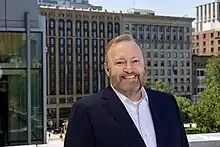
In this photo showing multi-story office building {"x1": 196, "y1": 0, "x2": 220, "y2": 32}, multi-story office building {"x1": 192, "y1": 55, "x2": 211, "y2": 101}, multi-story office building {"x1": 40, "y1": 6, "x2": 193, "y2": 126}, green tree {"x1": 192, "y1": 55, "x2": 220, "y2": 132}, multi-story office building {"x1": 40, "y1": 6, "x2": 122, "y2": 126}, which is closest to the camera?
green tree {"x1": 192, "y1": 55, "x2": 220, "y2": 132}

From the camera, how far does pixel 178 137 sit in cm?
179

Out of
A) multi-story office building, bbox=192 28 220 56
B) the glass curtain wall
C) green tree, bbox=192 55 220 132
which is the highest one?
multi-story office building, bbox=192 28 220 56

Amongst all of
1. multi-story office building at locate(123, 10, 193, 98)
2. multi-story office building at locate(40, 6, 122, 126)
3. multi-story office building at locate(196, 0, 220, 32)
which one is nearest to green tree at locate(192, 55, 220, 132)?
multi-story office building at locate(40, 6, 122, 126)

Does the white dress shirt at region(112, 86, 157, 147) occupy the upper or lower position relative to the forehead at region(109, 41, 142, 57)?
lower

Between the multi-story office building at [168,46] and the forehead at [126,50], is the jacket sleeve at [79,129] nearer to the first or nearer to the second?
the forehead at [126,50]

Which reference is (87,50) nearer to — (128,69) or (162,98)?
(162,98)

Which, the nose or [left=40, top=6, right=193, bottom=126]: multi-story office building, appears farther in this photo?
[left=40, top=6, right=193, bottom=126]: multi-story office building

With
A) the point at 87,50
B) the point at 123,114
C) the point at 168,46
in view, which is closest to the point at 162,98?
the point at 123,114

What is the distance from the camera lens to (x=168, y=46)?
256 ft

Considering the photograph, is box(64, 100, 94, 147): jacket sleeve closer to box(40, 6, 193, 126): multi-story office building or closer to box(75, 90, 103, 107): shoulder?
box(75, 90, 103, 107): shoulder

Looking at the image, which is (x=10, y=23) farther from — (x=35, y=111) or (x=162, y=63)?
(x=162, y=63)

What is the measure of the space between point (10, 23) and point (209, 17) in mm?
95958

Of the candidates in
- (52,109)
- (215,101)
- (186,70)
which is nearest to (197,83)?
(186,70)

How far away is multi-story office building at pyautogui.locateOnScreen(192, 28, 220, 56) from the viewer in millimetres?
81688
